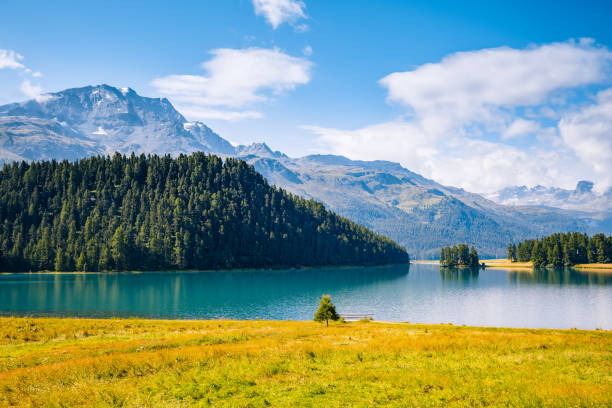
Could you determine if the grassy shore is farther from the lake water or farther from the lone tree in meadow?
the lake water

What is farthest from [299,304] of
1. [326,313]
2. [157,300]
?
[326,313]

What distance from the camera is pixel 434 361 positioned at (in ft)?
79.4

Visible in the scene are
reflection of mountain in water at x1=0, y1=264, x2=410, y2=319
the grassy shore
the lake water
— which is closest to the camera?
the grassy shore

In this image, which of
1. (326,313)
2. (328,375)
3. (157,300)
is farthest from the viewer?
(157,300)

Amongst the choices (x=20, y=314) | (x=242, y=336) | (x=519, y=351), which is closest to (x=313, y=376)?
(x=519, y=351)

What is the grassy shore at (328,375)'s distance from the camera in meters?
17.0

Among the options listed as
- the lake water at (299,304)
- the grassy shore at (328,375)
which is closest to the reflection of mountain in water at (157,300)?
the lake water at (299,304)

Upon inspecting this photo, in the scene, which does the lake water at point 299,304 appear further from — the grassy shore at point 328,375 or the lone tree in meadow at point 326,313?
the grassy shore at point 328,375

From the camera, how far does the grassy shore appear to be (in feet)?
55.9

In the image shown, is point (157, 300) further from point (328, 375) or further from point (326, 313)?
point (328, 375)

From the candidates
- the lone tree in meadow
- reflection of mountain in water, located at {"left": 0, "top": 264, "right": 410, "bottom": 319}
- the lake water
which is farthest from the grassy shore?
reflection of mountain in water, located at {"left": 0, "top": 264, "right": 410, "bottom": 319}

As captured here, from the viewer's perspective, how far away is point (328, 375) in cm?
2111

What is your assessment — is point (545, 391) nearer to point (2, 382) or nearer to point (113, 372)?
point (113, 372)

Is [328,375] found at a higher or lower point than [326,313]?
higher
